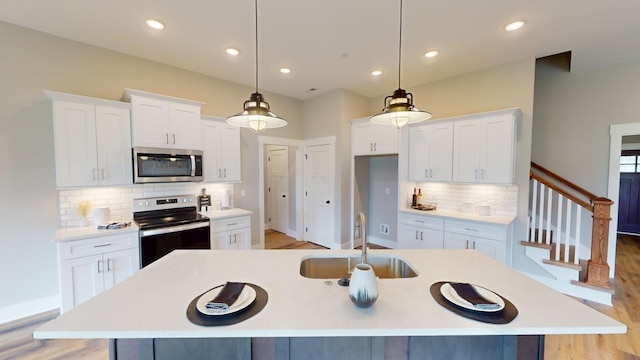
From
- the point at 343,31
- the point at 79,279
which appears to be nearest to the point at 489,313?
the point at 343,31

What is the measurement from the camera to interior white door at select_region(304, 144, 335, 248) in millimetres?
4715

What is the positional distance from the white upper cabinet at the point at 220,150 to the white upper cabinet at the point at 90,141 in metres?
0.91

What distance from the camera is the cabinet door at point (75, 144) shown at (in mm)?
2566

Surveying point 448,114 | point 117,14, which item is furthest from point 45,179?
point 448,114

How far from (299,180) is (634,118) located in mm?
5039

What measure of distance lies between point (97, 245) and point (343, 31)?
3380 mm

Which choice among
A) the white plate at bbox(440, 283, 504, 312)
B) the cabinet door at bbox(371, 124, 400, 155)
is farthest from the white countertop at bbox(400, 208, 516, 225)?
the white plate at bbox(440, 283, 504, 312)

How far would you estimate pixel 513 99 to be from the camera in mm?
3373

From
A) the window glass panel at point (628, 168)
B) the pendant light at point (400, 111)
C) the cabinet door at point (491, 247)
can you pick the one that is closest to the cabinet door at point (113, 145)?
the pendant light at point (400, 111)

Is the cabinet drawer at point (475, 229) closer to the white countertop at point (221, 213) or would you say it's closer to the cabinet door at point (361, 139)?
the cabinet door at point (361, 139)

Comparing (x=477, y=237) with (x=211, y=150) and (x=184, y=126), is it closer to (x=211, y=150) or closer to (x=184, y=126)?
(x=211, y=150)

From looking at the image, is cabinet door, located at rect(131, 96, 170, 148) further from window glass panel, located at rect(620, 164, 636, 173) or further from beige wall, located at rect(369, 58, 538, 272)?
window glass panel, located at rect(620, 164, 636, 173)

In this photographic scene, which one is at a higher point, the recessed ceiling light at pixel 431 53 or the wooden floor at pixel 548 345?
the recessed ceiling light at pixel 431 53

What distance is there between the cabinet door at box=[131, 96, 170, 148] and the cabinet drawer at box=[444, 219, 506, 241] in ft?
12.6
